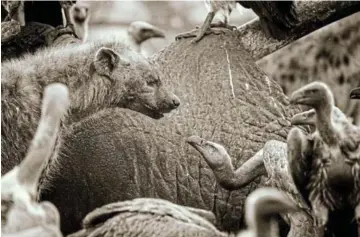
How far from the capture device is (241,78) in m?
6.59

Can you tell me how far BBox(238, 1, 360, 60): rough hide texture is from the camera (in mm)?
6715

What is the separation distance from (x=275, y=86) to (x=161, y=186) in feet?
2.03

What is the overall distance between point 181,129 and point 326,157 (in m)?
1.35

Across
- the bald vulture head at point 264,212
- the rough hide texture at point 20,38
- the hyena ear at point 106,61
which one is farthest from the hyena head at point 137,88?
the bald vulture head at point 264,212

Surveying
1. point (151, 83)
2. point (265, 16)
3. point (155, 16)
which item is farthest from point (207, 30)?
point (155, 16)

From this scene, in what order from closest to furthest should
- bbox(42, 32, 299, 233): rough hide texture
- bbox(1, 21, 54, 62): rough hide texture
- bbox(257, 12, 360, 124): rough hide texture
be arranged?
1. bbox(42, 32, 299, 233): rough hide texture
2. bbox(1, 21, 54, 62): rough hide texture
3. bbox(257, 12, 360, 124): rough hide texture

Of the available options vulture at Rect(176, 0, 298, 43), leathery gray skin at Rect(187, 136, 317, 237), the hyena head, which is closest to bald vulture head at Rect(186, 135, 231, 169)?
leathery gray skin at Rect(187, 136, 317, 237)

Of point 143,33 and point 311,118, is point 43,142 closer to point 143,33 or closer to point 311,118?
point 311,118

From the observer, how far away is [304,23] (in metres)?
6.71

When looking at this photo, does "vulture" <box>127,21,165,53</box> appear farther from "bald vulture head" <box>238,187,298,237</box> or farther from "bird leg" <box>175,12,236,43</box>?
"bald vulture head" <box>238,187,298,237</box>

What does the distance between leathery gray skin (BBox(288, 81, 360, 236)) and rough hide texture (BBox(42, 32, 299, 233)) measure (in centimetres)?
102

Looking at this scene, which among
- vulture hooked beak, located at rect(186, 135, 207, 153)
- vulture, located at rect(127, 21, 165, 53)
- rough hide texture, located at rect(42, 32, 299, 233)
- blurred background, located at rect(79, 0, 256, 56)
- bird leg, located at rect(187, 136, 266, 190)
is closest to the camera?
bird leg, located at rect(187, 136, 266, 190)

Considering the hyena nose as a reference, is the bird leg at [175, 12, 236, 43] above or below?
above

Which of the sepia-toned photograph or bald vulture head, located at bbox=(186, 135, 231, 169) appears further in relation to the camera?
bald vulture head, located at bbox=(186, 135, 231, 169)
